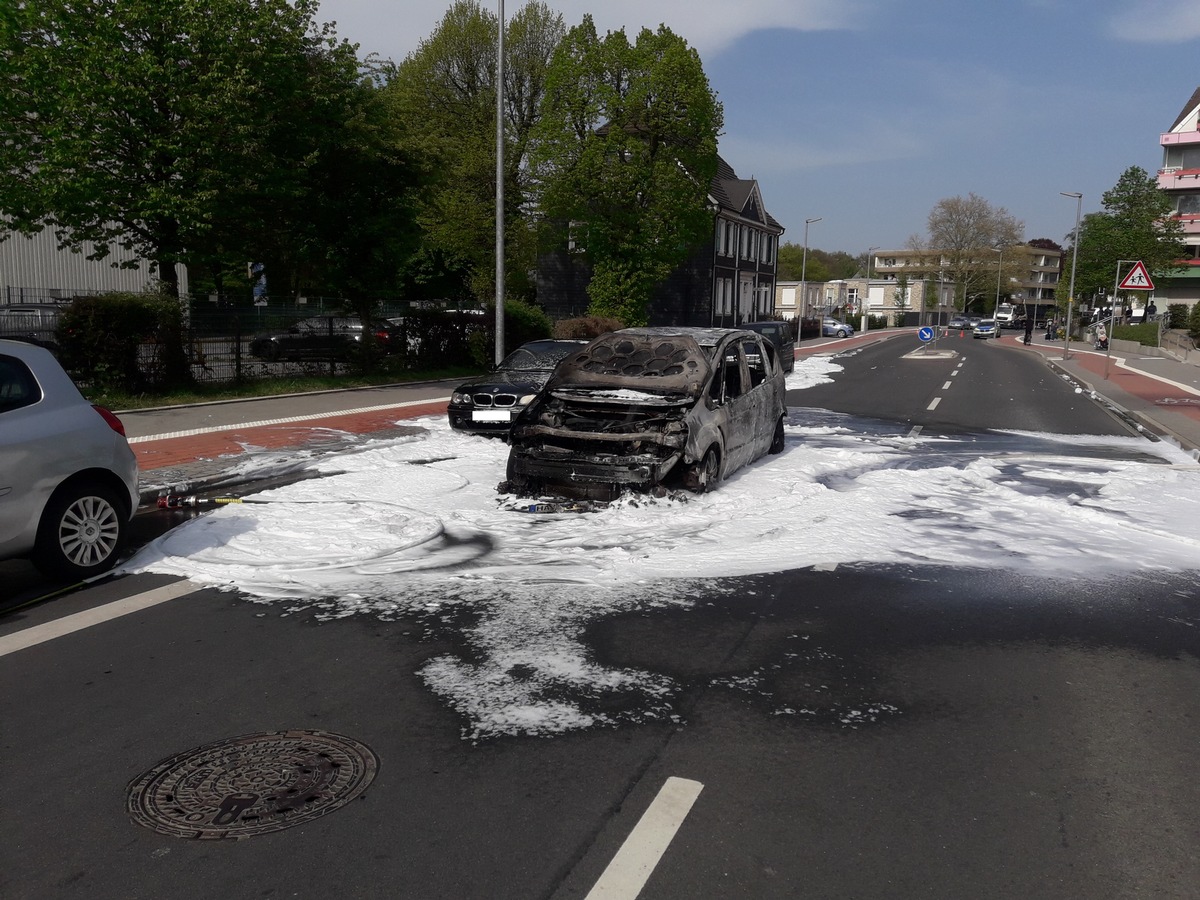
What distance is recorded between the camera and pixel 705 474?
361 inches

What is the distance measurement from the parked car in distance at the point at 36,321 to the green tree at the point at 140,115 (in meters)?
2.12

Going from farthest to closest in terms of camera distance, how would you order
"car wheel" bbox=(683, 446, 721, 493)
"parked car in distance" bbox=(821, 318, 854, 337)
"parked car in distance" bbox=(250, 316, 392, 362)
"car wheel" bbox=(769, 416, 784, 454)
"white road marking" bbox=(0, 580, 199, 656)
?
"parked car in distance" bbox=(821, 318, 854, 337)
"parked car in distance" bbox=(250, 316, 392, 362)
"car wheel" bbox=(769, 416, 784, 454)
"car wheel" bbox=(683, 446, 721, 493)
"white road marking" bbox=(0, 580, 199, 656)

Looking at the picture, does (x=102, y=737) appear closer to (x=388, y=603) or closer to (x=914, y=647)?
(x=388, y=603)

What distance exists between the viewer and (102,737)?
421 cm

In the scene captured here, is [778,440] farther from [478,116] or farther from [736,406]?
[478,116]

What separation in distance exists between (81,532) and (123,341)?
11.2 meters

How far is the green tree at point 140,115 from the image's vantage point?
1628 cm

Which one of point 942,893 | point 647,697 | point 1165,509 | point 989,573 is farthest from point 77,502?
point 1165,509

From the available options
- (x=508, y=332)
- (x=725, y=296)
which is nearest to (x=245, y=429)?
(x=508, y=332)

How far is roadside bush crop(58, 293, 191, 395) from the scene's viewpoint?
1588 centimetres

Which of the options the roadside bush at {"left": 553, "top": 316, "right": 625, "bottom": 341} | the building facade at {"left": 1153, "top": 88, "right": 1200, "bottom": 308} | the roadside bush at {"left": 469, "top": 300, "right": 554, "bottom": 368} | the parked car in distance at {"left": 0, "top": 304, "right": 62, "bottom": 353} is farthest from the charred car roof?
the building facade at {"left": 1153, "top": 88, "right": 1200, "bottom": 308}

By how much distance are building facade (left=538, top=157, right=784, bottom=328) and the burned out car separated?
102ft

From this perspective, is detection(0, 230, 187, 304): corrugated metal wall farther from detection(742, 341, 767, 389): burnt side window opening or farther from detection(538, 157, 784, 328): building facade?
detection(742, 341, 767, 389): burnt side window opening

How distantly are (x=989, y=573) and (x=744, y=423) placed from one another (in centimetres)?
396
